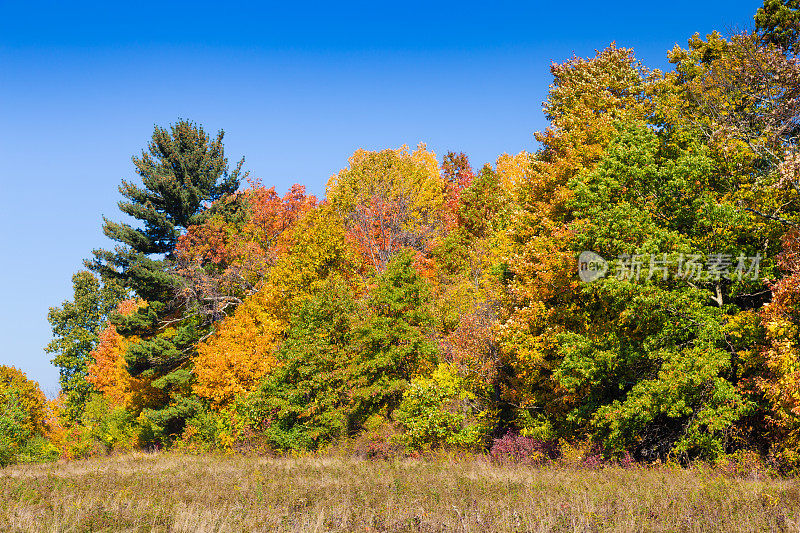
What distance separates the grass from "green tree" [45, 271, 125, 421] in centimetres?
4907

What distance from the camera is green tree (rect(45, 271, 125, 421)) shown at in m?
60.0

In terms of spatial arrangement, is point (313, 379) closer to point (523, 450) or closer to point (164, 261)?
point (523, 450)

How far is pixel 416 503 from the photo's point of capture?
39.9 feet

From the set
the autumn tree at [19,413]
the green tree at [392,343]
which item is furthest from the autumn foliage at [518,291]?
the autumn tree at [19,413]

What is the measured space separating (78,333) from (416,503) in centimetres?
5982

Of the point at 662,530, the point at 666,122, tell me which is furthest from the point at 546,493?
the point at 666,122

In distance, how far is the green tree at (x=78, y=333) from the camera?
2361 inches

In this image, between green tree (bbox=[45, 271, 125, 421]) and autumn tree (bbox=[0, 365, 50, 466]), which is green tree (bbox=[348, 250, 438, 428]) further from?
green tree (bbox=[45, 271, 125, 421])

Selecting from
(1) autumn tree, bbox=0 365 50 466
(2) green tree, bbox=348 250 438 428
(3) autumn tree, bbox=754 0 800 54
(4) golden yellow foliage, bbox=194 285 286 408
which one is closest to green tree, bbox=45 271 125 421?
(1) autumn tree, bbox=0 365 50 466

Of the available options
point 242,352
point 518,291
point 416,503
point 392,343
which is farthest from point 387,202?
point 416,503

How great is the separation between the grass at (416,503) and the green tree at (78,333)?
161 ft

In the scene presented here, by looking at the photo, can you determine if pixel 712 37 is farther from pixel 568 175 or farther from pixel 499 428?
pixel 499 428

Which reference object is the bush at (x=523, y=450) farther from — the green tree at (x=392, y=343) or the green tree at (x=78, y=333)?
the green tree at (x=78, y=333)

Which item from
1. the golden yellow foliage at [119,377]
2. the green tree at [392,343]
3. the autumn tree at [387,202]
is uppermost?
the autumn tree at [387,202]
